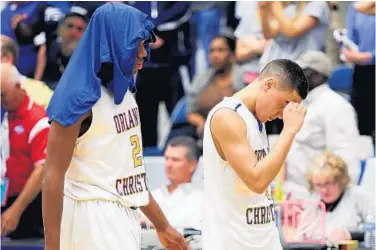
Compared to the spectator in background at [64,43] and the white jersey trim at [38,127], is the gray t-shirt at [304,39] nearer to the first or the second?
the spectator in background at [64,43]

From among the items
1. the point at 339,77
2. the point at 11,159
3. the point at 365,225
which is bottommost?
the point at 365,225

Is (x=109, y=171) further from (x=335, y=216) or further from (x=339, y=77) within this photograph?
(x=339, y=77)

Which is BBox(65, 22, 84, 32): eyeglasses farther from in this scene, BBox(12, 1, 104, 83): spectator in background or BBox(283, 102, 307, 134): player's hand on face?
BBox(283, 102, 307, 134): player's hand on face

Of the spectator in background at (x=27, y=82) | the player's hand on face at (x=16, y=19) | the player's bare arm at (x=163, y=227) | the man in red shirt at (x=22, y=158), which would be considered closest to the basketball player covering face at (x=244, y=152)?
the player's bare arm at (x=163, y=227)

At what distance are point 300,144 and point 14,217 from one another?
2.27 m

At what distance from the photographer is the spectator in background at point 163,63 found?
778 cm

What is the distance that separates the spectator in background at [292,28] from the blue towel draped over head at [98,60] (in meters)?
3.77

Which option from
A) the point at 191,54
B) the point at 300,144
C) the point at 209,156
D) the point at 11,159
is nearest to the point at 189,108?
the point at 191,54

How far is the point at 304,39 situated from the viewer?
23.9ft

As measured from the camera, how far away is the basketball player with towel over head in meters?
3.38

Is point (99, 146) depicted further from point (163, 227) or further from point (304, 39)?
point (304, 39)

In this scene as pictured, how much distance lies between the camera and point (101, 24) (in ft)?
11.5

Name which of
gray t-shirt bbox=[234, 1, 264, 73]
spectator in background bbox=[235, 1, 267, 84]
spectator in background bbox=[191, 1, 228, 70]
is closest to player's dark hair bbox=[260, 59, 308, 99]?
spectator in background bbox=[235, 1, 267, 84]

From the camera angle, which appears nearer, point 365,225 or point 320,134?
point 365,225
